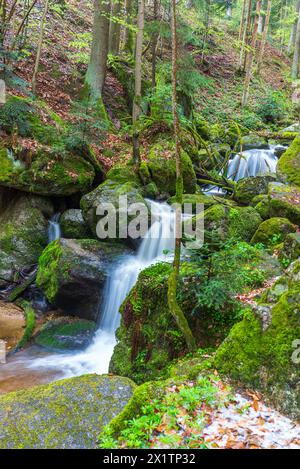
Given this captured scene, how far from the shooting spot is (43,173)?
970cm

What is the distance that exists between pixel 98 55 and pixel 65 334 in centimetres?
1015

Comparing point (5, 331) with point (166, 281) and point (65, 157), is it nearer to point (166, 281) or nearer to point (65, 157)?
point (166, 281)

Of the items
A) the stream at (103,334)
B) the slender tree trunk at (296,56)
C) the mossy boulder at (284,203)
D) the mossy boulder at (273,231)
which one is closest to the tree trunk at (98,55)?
the stream at (103,334)

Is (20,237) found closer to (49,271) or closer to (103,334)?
(49,271)

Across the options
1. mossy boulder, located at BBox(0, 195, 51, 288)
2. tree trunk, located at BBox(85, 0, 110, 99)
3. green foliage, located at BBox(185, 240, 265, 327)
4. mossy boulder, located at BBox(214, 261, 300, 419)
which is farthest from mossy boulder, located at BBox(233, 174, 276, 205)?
mossy boulder, located at BBox(214, 261, 300, 419)

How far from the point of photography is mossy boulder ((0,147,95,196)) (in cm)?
952

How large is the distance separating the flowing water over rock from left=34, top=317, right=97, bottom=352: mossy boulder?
206mm

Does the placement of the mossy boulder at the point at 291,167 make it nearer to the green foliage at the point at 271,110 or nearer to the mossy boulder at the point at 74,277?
the mossy boulder at the point at 74,277

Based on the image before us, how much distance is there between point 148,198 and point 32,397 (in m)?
7.55

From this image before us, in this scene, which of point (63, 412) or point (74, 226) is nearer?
point (63, 412)

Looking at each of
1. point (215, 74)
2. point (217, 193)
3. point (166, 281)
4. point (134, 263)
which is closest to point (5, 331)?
point (134, 263)

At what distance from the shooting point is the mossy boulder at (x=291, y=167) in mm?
10383

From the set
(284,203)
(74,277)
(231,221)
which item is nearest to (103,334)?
(74,277)

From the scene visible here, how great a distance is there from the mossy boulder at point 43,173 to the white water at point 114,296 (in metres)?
2.38
